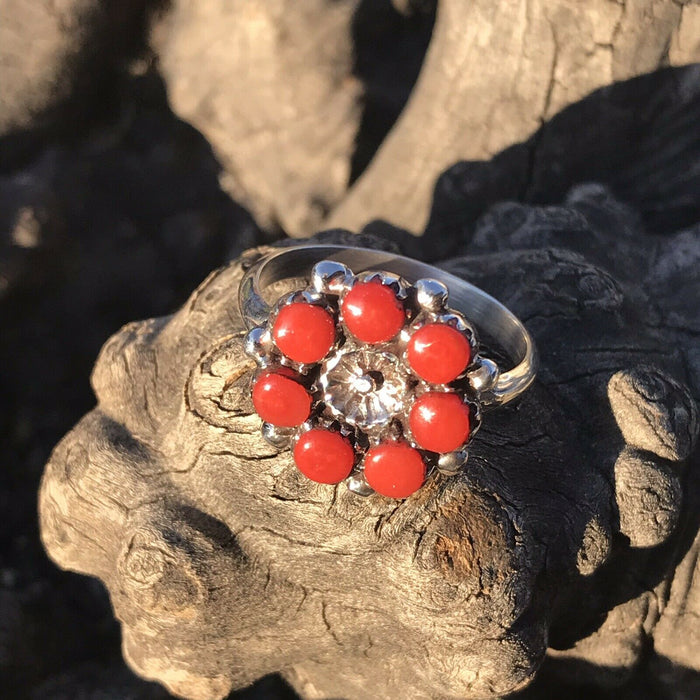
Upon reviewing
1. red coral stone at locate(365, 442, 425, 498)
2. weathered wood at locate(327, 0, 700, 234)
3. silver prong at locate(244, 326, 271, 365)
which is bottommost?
red coral stone at locate(365, 442, 425, 498)

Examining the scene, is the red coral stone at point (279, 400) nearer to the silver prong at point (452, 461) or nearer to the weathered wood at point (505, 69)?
the silver prong at point (452, 461)

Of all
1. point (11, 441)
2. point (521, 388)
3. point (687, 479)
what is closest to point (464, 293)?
point (521, 388)

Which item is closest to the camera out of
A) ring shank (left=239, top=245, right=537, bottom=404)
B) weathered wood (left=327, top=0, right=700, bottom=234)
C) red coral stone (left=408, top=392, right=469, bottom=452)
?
red coral stone (left=408, top=392, right=469, bottom=452)

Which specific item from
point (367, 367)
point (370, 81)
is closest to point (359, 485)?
point (367, 367)

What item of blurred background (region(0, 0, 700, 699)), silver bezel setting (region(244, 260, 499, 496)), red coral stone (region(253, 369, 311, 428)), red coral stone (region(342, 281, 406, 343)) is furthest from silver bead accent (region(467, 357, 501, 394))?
blurred background (region(0, 0, 700, 699))

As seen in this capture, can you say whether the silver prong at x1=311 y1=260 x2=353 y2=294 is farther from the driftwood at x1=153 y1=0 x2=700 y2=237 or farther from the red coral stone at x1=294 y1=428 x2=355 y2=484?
the driftwood at x1=153 y1=0 x2=700 y2=237

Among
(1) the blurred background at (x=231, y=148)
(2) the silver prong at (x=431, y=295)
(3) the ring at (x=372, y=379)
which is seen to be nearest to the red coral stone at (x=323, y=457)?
(3) the ring at (x=372, y=379)

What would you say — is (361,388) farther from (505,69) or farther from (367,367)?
(505,69)
